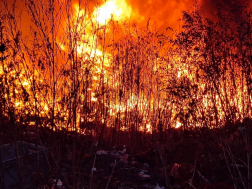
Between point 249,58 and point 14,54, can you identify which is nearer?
point 14,54

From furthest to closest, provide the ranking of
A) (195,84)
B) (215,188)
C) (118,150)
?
(118,150) → (195,84) → (215,188)

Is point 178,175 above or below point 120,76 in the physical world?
below

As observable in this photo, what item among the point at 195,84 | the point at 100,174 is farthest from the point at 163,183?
the point at 195,84

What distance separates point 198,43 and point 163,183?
1.41 meters

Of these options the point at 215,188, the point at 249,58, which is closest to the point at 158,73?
the point at 249,58

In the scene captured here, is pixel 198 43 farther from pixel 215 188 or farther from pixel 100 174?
pixel 100 174

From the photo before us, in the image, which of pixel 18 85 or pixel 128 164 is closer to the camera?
pixel 18 85

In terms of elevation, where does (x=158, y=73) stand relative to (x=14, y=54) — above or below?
above

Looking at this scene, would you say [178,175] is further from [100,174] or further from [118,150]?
[118,150]

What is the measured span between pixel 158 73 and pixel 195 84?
0.90 m

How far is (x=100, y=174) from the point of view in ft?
10.3

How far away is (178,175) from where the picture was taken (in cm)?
280

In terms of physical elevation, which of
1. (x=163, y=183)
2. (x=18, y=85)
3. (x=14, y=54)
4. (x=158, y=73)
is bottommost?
(x=163, y=183)

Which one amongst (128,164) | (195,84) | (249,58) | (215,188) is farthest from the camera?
(128,164)
